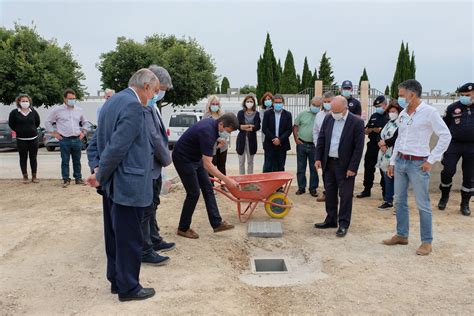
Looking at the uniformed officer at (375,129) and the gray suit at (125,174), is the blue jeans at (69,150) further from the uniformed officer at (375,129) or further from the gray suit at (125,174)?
the uniformed officer at (375,129)

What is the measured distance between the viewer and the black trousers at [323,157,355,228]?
5.41 metres

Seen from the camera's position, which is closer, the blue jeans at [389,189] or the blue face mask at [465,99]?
the blue face mask at [465,99]

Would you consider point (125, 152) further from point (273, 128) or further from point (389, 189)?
point (389, 189)

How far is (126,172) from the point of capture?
3283 millimetres

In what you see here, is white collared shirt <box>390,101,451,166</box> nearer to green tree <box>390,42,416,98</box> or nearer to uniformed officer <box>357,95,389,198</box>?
uniformed officer <box>357,95,389,198</box>

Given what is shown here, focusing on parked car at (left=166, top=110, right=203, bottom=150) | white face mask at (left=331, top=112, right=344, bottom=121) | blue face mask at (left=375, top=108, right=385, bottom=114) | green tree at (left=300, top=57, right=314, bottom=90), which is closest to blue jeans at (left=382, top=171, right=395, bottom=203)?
blue face mask at (left=375, top=108, right=385, bottom=114)

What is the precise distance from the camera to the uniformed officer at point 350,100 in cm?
753

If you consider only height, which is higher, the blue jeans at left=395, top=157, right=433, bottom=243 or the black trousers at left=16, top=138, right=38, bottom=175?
the black trousers at left=16, top=138, right=38, bottom=175

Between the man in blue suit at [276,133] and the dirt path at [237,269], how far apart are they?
1348mm

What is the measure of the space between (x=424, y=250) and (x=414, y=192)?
66cm

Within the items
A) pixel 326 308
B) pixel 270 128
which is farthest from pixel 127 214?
pixel 270 128

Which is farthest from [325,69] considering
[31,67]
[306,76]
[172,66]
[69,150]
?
[69,150]

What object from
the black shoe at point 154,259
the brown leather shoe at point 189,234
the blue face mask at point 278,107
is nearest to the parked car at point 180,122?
the blue face mask at point 278,107

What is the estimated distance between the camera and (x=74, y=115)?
27.5 ft
